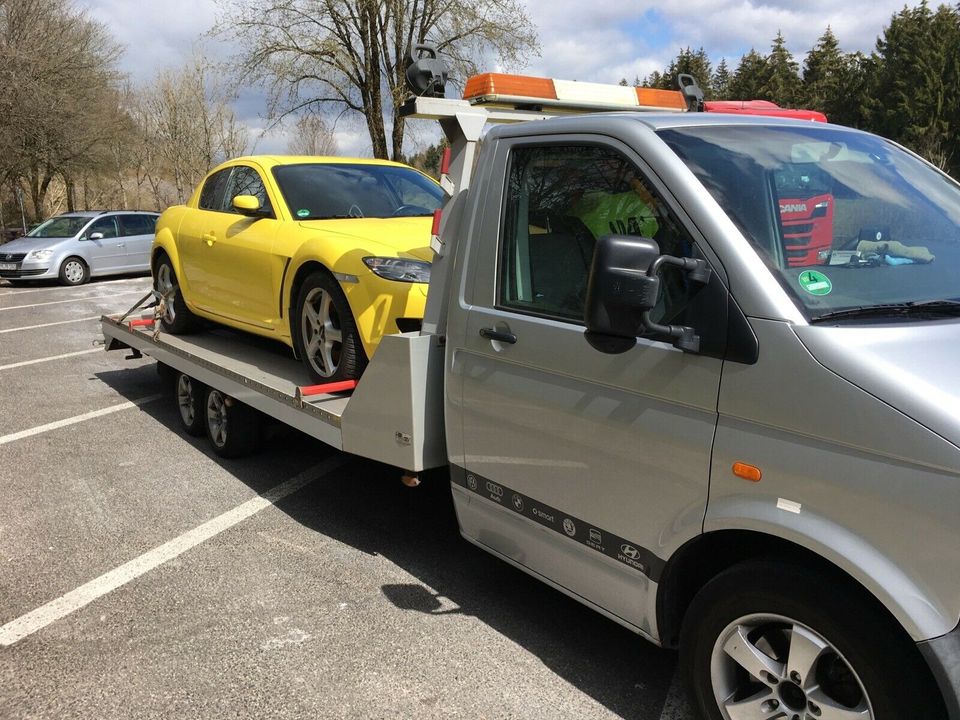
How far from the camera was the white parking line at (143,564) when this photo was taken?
12.0ft

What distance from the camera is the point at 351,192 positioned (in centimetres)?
562

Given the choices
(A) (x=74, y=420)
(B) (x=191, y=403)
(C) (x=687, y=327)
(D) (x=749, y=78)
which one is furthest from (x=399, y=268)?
(D) (x=749, y=78)

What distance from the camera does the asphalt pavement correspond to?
3.09 metres

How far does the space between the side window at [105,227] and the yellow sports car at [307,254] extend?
526 inches

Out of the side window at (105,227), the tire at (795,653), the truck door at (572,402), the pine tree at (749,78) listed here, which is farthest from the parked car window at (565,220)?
the pine tree at (749,78)

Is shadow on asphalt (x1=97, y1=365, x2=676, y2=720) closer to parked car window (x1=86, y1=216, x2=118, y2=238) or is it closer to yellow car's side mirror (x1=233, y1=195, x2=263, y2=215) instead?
yellow car's side mirror (x1=233, y1=195, x2=263, y2=215)

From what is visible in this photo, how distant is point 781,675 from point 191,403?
5.06 meters

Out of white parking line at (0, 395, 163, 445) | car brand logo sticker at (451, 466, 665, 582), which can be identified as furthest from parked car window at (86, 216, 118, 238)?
car brand logo sticker at (451, 466, 665, 582)

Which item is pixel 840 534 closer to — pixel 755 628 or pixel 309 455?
pixel 755 628

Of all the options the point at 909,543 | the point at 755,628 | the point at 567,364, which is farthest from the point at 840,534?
the point at 567,364

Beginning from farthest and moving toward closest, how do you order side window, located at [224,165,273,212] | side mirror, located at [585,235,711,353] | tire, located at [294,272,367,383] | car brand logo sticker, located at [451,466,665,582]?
side window, located at [224,165,273,212] → tire, located at [294,272,367,383] → car brand logo sticker, located at [451,466,665,582] → side mirror, located at [585,235,711,353]

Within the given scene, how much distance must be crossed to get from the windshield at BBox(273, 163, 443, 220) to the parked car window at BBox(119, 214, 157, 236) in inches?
611

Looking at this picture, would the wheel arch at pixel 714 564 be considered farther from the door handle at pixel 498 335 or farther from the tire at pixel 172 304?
the tire at pixel 172 304

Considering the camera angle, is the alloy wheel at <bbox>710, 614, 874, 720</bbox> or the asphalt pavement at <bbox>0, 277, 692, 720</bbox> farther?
the asphalt pavement at <bbox>0, 277, 692, 720</bbox>
